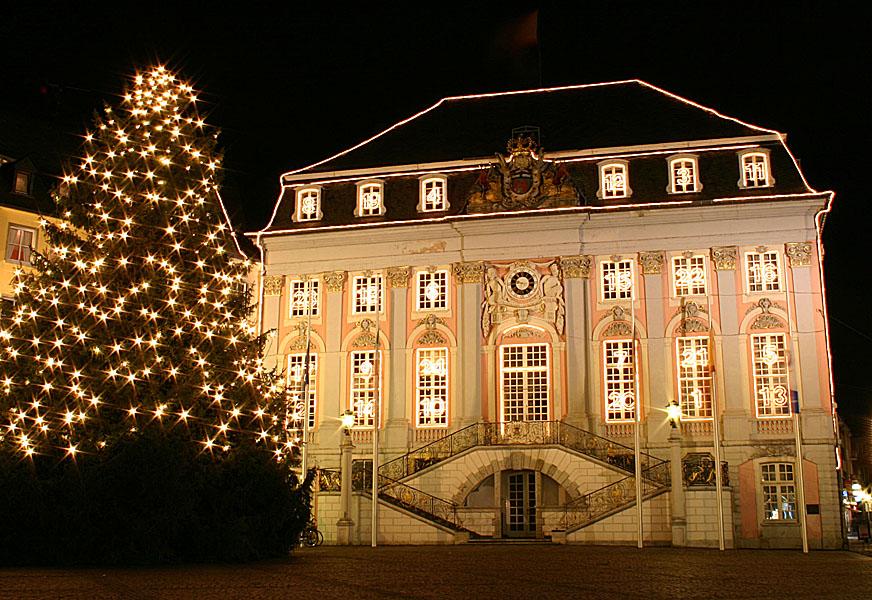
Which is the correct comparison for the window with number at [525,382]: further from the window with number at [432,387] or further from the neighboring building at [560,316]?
the window with number at [432,387]

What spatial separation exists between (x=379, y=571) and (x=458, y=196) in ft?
74.6

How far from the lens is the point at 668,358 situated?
35656mm

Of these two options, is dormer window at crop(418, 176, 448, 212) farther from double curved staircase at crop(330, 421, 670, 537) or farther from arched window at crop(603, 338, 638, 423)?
double curved staircase at crop(330, 421, 670, 537)

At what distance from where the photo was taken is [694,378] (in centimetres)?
3541

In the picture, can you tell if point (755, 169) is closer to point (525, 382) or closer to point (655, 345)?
point (655, 345)

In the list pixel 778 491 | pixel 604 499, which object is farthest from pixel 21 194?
pixel 778 491

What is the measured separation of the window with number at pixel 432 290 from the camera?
38.1 meters

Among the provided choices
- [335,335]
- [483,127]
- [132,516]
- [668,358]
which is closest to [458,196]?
[483,127]

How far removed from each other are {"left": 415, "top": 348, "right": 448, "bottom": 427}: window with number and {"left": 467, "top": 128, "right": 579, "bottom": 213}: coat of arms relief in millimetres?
5297

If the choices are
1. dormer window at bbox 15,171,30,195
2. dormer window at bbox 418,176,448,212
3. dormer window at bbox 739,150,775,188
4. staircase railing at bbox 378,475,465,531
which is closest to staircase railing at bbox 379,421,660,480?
staircase railing at bbox 378,475,465,531

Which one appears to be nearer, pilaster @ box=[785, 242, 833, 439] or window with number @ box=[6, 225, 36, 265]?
pilaster @ box=[785, 242, 833, 439]

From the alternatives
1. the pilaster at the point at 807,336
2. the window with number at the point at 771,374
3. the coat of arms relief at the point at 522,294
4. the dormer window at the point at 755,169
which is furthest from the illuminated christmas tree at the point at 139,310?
the dormer window at the point at 755,169

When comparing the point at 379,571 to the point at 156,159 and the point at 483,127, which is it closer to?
the point at 156,159

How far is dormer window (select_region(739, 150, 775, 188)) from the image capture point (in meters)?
36.0
